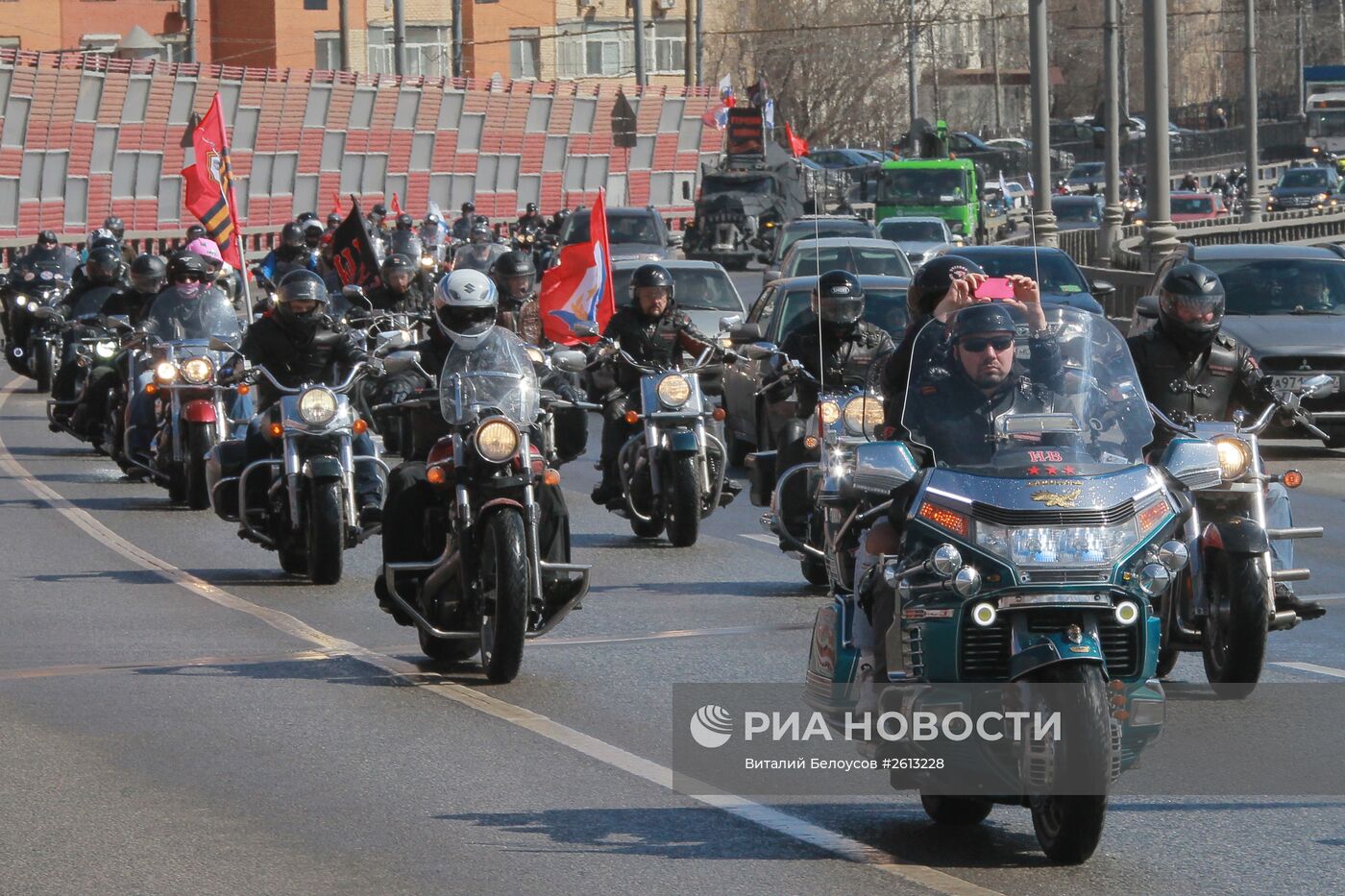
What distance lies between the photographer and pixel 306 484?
1309 cm

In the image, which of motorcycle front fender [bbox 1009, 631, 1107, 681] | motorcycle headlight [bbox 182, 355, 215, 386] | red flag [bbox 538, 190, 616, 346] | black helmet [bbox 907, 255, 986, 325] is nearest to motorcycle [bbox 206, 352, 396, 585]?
motorcycle headlight [bbox 182, 355, 215, 386]

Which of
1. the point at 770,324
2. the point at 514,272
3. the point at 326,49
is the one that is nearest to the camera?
the point at 514,272

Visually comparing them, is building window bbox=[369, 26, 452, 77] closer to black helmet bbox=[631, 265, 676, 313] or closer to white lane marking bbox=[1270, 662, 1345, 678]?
black helmet bbox=[631, 265, 676, 313]

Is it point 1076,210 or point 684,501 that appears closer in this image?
point 684,501

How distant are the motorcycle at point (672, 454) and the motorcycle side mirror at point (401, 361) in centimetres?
411

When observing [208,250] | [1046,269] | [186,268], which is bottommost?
[186,268]

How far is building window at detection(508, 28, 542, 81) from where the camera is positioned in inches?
3789

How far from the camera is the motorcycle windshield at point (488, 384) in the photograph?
32.6 feet

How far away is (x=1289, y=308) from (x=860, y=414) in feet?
34.7

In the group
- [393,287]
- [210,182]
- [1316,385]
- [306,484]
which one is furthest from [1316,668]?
[210,182]

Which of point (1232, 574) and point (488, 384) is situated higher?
point (488, 384)

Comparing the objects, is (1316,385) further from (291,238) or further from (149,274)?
(291,238)

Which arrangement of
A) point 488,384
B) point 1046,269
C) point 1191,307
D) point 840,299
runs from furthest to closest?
point 1046,269 < point 840,299 < point 1191,307 < point 488,384

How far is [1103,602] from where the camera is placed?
6.35 metres
